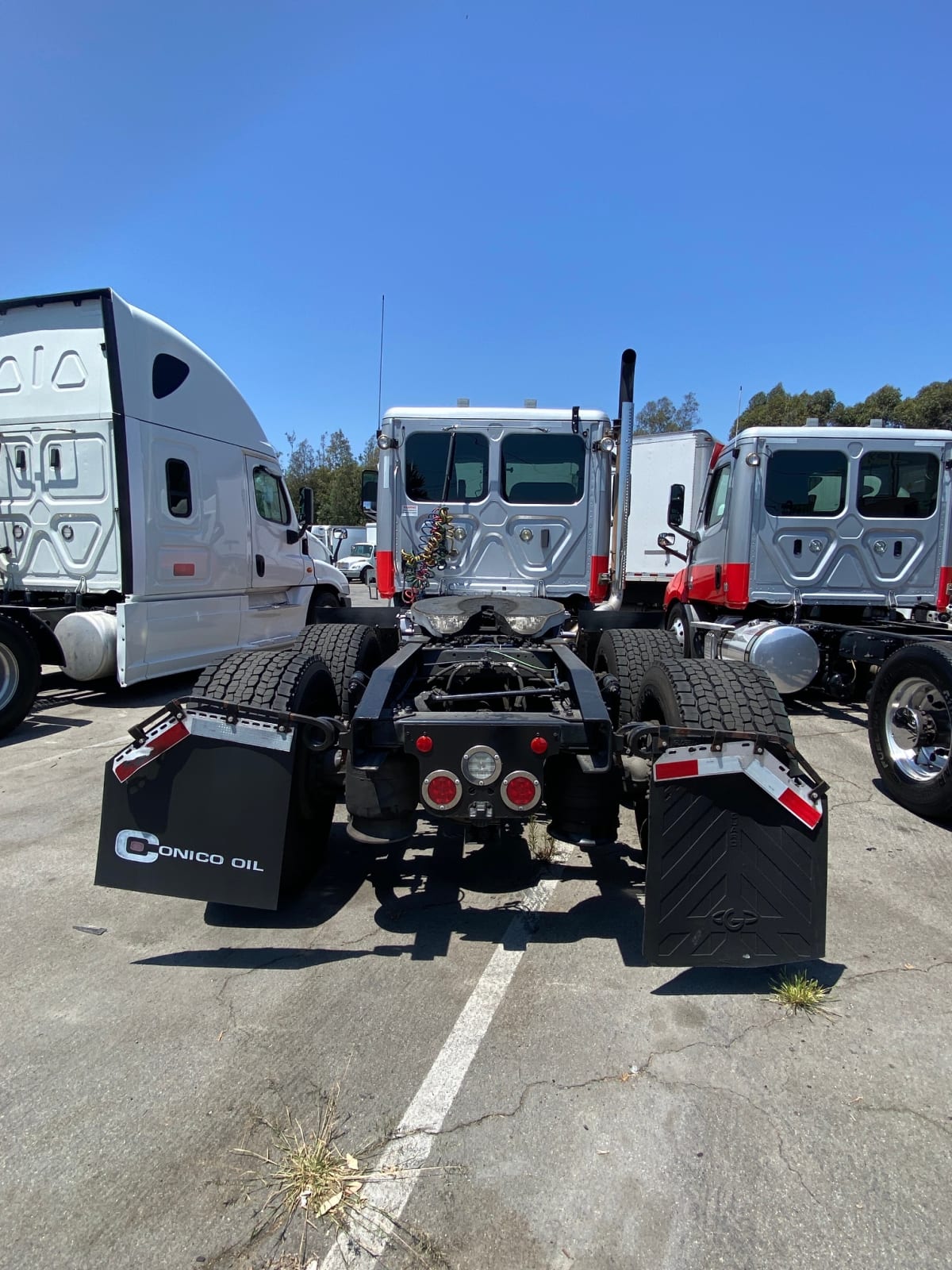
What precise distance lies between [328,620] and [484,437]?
88.9 inches

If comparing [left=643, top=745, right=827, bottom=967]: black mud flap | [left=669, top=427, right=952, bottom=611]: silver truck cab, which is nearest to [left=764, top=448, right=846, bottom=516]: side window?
[left=669, top=427, right=952, bottom=611]: silver truck cab

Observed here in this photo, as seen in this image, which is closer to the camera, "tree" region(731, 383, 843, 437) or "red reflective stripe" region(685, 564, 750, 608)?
"red reflective stripe" region(685, 564, 750, 608)

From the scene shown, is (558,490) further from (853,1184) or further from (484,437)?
(853,1184)

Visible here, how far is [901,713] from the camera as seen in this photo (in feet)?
16.3

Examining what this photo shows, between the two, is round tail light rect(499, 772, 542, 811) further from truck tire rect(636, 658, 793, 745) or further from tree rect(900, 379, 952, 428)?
tree rect(900, 379, 952, 428)

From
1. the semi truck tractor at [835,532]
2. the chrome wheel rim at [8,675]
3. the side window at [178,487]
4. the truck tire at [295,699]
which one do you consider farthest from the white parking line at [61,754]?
the semi truck tractor at [835,532]

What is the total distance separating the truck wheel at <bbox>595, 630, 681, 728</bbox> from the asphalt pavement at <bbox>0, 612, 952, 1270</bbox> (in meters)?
1.16

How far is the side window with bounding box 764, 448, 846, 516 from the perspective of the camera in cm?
727

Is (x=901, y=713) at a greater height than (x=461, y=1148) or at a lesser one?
greater

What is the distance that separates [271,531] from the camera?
30.2ft

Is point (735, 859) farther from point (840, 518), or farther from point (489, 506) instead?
point (840, 518)

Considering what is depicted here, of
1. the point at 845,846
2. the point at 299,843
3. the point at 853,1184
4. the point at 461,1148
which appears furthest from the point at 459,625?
the point at 853,1184

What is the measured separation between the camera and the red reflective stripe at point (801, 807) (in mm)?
2594

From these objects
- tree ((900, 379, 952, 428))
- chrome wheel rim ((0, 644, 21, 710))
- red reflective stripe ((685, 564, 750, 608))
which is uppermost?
tree ((900, 379, 952, 428))
